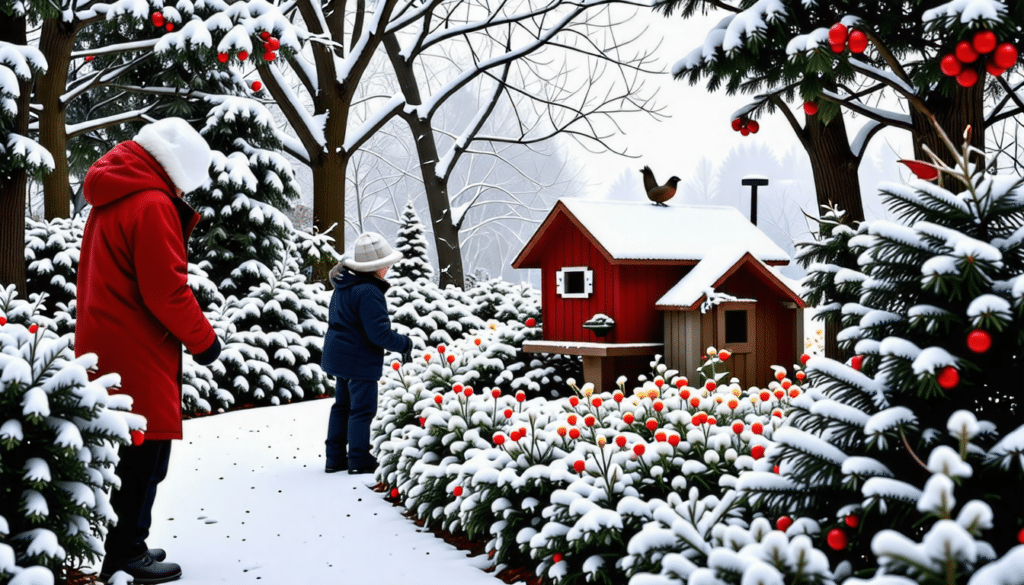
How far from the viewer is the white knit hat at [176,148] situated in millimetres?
3602

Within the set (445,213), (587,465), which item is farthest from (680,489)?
(445,213)

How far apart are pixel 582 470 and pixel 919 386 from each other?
1697 millimetres

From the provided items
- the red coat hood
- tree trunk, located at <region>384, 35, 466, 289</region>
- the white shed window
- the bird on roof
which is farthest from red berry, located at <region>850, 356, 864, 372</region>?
tree trunk, located at <region>384, 35, 466, 289</region>

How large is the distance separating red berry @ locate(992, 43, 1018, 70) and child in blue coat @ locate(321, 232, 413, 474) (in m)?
3.53

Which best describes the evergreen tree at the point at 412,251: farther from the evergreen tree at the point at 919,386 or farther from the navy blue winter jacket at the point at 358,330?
the evergreen tree at the point at 919,386

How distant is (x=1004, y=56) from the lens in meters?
4.12

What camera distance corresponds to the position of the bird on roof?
25.0 feet

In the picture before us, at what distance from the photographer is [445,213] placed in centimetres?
1455

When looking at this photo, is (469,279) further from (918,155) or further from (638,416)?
(638,416)

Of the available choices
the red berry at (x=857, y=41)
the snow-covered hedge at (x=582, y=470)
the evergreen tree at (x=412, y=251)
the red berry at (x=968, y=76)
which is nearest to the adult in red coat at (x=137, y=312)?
the snow-covered hedge at (x=582, y=470)

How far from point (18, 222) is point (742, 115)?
23.5 feet

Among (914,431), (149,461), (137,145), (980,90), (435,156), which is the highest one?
(435,156)

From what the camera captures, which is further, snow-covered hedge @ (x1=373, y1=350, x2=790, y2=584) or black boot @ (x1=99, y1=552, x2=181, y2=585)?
black boot @ (x1=99, y1=552, x2=181, y2=585)

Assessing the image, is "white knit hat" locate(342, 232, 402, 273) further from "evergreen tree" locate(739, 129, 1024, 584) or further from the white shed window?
"evergreen tree" locate(739, 129, 1024, 584)
